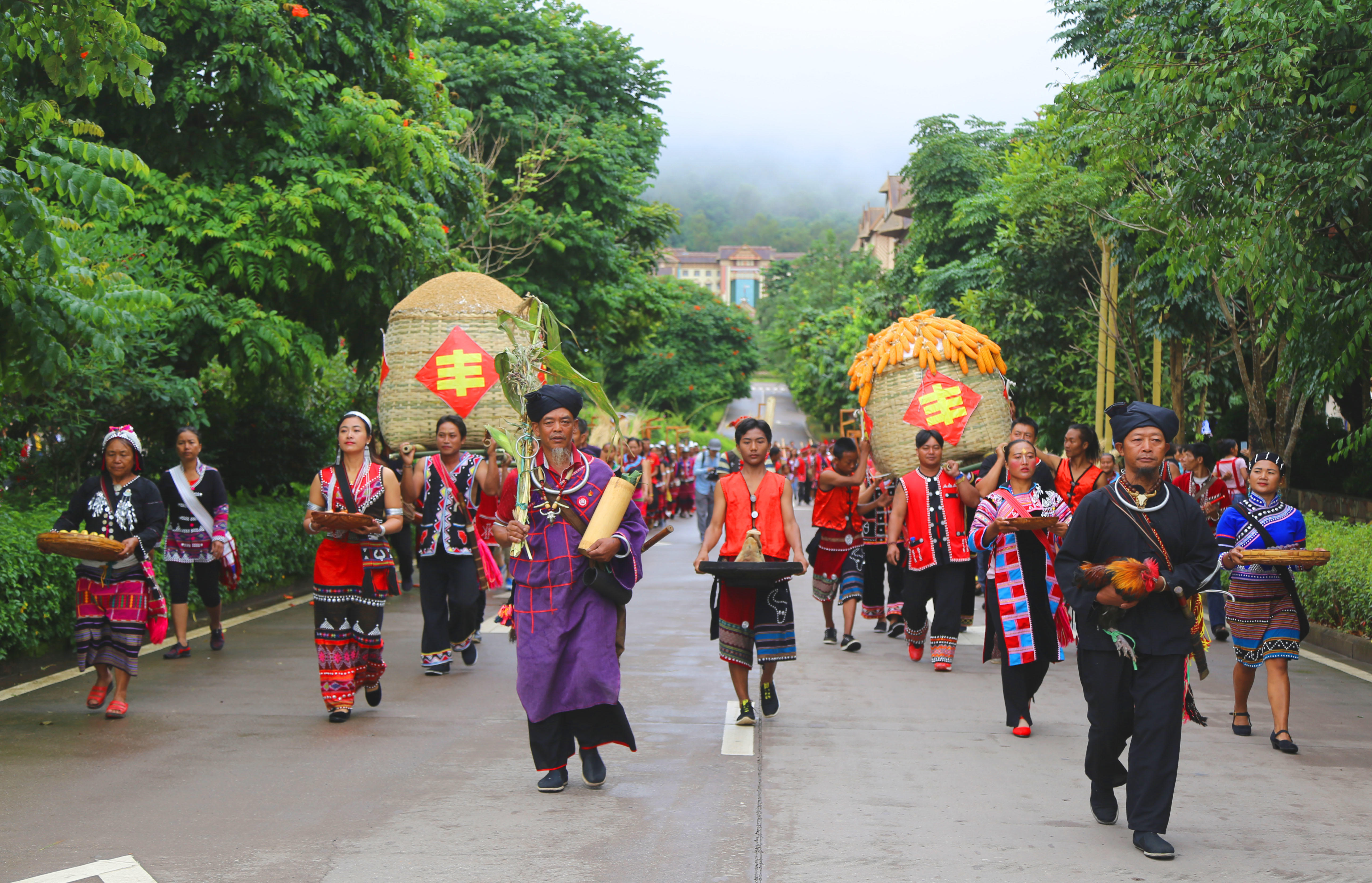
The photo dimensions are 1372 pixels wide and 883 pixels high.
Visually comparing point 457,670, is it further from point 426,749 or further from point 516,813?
point 516,813

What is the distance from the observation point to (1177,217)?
10.1 m

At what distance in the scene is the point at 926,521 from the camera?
10.1 m

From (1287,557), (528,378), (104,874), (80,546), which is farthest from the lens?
(80,546)

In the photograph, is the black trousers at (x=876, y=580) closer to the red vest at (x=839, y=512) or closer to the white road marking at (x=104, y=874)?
the red vest at (x=839, y=512)

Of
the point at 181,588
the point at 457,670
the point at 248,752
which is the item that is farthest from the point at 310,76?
the point at 248,752

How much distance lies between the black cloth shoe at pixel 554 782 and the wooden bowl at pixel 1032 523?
312cm

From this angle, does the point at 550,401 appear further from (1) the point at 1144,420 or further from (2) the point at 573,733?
(1) the point at 1144,420

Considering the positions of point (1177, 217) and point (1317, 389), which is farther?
point (1317, 389)

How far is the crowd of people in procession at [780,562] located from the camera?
5.52 metres

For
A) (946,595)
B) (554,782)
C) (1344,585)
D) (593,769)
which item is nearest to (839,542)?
(946,595)

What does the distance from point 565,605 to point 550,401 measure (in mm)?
987

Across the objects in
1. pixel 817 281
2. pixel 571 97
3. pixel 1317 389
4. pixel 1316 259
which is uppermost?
pixel 817 281

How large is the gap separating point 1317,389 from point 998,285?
1407 cm

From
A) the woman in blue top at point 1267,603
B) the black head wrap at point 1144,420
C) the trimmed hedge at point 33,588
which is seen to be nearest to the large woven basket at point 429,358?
the trimmed hedge at point 33,588
